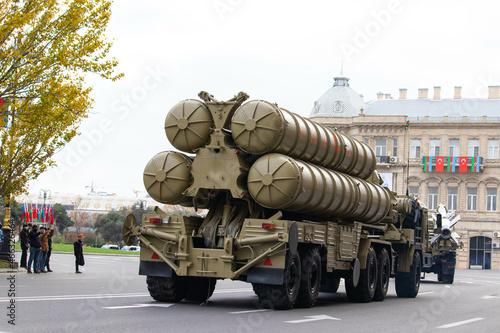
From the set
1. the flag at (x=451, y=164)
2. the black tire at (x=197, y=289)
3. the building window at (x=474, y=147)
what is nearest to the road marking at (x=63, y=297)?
the black tire at (x=197, y=289)

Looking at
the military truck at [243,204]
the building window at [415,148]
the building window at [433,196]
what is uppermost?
the building window at [415,148]

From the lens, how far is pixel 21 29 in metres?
23.1

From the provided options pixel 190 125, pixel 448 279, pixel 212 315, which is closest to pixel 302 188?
pixel 190 125

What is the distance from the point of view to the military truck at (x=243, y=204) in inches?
560

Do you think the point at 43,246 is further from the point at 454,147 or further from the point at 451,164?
the point at 454,147

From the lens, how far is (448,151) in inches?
3300

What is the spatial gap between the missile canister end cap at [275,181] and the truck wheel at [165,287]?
7.38ft

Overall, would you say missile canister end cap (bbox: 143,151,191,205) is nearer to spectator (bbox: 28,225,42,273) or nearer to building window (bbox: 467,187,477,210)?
spectator (bbox: 28,225,42,273)

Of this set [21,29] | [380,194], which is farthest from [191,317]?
[21,29]

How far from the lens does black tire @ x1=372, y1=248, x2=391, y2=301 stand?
64.6 feet

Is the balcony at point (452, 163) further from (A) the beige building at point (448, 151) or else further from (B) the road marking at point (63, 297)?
(B) the road marking at point (63, 297)

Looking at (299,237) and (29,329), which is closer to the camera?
(29,329)

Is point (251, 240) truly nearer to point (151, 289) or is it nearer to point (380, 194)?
point (151, 289)

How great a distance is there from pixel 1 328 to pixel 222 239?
227 inches
